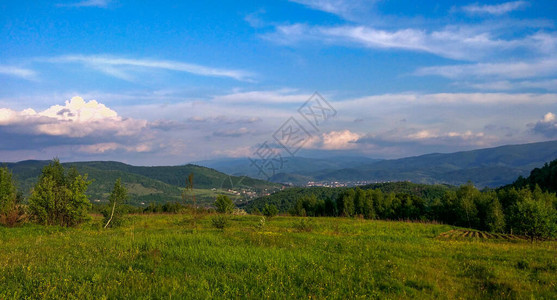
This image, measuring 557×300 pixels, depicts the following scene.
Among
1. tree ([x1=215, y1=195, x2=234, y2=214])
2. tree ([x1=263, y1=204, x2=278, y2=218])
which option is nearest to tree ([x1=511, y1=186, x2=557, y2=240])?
tree ([x1=263, y1=204, x2=278, y2=218])

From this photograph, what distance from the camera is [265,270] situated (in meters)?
9.04

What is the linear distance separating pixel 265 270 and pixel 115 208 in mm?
16995

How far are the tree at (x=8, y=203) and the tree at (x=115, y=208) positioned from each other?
4.79m

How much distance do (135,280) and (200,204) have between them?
24.9 metres

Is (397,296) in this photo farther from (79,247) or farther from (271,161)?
(271,161)

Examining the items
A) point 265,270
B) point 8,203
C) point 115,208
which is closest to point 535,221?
point 265,270

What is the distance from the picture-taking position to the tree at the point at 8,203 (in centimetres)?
1853

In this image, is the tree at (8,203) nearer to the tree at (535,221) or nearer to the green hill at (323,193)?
the tree at (535,221)

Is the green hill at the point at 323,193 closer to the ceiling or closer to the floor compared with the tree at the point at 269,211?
closer to the floor

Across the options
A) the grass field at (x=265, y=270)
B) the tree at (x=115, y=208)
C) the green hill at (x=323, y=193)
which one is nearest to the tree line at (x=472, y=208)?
the grass field at (x=265, y=270)

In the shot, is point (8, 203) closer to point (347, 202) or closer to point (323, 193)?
point (347, 202)

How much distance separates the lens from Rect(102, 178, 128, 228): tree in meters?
20.8

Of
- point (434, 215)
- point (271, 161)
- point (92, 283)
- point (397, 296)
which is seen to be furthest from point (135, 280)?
point (434, 215)

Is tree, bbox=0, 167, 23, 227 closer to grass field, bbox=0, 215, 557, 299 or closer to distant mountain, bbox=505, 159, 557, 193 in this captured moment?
grass field, bbox=0, 215, 557, 299
